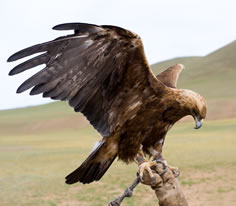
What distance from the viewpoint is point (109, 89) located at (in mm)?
4051

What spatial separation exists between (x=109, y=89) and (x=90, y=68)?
0.35m

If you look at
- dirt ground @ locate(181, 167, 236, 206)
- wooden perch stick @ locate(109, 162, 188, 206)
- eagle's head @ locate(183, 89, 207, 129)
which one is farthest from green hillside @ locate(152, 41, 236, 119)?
eagle's head @ locate(183, 89, 207, 129)

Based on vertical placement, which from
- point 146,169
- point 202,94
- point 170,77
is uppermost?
point 170,77

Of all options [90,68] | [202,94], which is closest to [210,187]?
[90,68]

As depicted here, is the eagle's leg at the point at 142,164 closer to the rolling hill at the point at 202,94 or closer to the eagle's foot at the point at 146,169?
the eagle's foot at the point at 146,169

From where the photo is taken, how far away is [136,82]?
13.3ft

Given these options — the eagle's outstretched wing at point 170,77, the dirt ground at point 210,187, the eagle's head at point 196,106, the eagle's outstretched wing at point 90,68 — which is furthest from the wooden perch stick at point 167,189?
the dirt ground at point 210,187

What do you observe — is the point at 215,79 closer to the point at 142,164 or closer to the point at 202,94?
the point at 202,94

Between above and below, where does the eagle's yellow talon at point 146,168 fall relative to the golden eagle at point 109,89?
below

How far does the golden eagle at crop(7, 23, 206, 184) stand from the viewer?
3.62 meters

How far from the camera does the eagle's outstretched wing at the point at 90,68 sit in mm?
3580

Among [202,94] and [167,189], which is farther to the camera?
[202,94]

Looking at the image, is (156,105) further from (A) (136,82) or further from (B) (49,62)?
(B) (49,62)

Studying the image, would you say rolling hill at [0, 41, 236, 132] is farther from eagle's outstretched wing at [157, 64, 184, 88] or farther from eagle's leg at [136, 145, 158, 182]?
eagle's leg at [136, 145, 158, 182]
